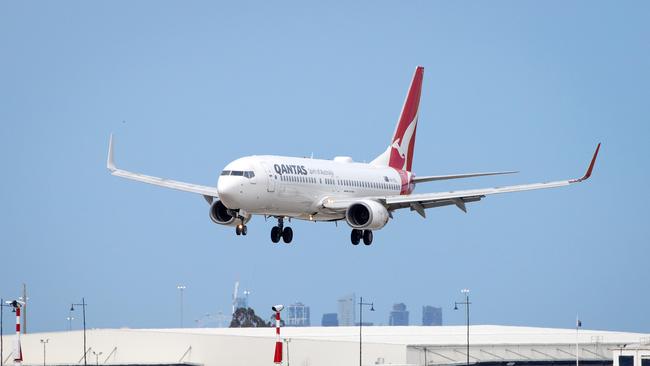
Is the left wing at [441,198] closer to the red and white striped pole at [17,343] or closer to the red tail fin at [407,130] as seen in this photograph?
the red tail fin at [407,130]

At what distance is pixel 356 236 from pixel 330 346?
36.3m

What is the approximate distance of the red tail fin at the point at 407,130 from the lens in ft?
451

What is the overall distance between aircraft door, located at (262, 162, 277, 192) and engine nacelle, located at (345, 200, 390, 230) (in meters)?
9.17

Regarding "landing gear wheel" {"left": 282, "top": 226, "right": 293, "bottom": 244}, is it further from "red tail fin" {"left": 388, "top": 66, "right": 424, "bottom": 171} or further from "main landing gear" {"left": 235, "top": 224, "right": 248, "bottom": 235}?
"red tail fin" {"left": 388, "top": 66, "right": 424, "bottom": 171}

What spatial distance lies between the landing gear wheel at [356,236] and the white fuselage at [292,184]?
2256mm

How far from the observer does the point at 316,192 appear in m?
115

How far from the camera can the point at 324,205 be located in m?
116

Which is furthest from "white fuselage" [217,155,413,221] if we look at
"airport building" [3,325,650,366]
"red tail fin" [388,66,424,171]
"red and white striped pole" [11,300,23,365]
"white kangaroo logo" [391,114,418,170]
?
"airport building" [3,325,650,366]

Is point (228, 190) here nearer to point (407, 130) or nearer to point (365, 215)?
point (365, 215)

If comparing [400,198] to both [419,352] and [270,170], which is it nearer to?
[270,170]

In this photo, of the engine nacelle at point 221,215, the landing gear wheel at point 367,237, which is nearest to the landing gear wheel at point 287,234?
the engine nacelle at point 221,215

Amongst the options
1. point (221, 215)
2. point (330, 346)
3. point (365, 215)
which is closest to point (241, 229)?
point (221, 215)

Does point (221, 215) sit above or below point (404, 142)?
below

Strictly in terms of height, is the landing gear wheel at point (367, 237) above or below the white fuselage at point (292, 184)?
below
